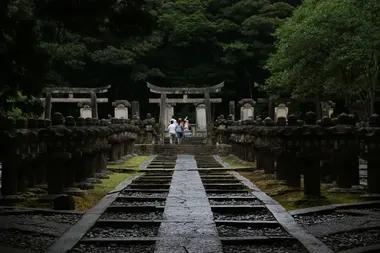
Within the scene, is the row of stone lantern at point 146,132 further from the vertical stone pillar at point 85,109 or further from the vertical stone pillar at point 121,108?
the vertical stone pillar at point 85,109

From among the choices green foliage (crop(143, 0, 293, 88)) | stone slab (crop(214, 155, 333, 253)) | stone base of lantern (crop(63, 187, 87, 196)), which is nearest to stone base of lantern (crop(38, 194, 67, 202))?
stone base of lantern (crop(63, 187, 87, 196))

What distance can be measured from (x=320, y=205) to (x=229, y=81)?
3892 centimetres

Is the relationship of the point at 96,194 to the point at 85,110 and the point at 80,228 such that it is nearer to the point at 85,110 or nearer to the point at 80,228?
the point at 80,228

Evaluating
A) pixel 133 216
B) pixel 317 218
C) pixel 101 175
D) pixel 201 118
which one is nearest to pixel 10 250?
pixel 133 216

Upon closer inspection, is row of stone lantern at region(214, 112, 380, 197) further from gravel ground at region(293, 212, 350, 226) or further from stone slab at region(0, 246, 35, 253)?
stone slab at region(0, 246, 35, 253)

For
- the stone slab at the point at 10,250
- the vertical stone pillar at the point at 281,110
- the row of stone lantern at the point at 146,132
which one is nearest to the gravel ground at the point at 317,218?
the stone slab at the point at 10,250

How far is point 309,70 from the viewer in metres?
29.7

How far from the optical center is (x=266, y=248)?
5805mm

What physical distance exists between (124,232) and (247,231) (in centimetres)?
164

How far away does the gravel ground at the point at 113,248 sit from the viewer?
5648 mm

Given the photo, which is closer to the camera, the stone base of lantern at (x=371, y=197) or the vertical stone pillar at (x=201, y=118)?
the stone base of lantern at (x=371, y=197)

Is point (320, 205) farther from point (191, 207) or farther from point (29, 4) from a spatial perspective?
point (29, 4)

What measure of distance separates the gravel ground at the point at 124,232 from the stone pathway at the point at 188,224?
0.59 feet

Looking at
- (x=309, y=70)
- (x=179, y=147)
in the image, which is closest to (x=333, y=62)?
(x=309, y=70)
